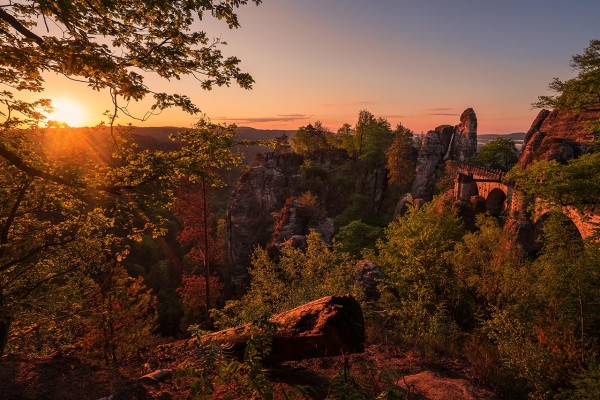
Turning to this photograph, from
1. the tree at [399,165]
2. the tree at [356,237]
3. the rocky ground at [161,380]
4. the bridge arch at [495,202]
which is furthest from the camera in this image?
the tree at [399,165]

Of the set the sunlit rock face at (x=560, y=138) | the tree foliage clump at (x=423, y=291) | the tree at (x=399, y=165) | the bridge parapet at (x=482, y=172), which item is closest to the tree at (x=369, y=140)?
the tree at (x=399, y=165)

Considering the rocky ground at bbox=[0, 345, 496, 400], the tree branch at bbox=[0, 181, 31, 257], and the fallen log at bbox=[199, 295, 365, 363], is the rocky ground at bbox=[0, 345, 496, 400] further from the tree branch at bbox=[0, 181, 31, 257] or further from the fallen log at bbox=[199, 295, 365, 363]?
the tree branch at bbox=[0, 181, 31, 257]

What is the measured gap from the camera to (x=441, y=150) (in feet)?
191

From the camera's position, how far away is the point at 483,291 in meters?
15.3

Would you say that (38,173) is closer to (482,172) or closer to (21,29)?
(21,29)

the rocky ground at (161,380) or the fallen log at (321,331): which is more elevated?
the fallen log at (321,331)

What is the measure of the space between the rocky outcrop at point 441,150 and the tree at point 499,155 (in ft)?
8.32

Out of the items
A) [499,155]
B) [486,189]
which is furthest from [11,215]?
[499,155]

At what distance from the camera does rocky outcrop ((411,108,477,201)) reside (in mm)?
56656

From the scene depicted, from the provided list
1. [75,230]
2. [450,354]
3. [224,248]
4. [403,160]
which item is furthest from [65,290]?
[403,160]

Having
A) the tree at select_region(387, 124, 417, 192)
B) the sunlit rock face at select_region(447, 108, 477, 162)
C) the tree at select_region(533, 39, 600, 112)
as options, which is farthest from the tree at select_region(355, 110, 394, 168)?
the tree at select_region(533, 39, 600, 112)

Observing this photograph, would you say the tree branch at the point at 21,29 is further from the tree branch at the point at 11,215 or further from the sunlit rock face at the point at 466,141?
the sunlit rock face at the point at 466,141

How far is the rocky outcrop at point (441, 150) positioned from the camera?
186 feet

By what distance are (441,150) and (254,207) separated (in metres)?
37.5
